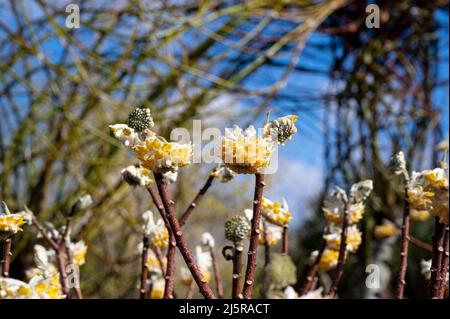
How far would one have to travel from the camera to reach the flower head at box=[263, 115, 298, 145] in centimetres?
36

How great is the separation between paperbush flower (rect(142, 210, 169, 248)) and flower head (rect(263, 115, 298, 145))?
0.19m

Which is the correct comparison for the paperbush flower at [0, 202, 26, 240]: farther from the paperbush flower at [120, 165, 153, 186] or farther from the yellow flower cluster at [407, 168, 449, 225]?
the yellow flower cluster at [407, 168, 449, 225]

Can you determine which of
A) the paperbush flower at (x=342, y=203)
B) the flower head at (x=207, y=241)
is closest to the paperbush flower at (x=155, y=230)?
the flower head at (x=207, y=241)

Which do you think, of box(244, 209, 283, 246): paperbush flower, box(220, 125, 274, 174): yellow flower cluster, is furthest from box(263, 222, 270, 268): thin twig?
box(220, 125, 274, 174): yellow flower cluster

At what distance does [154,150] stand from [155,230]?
0.60 ft

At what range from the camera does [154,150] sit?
0.35 meters

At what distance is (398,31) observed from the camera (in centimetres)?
207

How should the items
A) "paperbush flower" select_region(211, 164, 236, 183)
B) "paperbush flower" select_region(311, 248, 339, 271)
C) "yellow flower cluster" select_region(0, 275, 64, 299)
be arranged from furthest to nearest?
"paperbush flower" select_region(311, 248, 339, 271) < "paperbush flower" select_region(211, 164, 236, 183) < "yellow flower cluster" select_region(0, 275, 64, 299)

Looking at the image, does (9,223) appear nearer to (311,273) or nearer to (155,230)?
(155,230)

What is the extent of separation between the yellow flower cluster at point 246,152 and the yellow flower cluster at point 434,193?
127mm

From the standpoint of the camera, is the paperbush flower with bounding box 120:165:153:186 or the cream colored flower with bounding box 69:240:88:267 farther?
the cream colored flower with bounding box 69:240:88:267

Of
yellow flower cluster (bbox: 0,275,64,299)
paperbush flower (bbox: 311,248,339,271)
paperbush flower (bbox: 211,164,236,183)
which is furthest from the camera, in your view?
paperbush flower (bbox: 311,248,339,271)

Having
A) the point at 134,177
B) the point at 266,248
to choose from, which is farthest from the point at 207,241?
the point at 134,177
